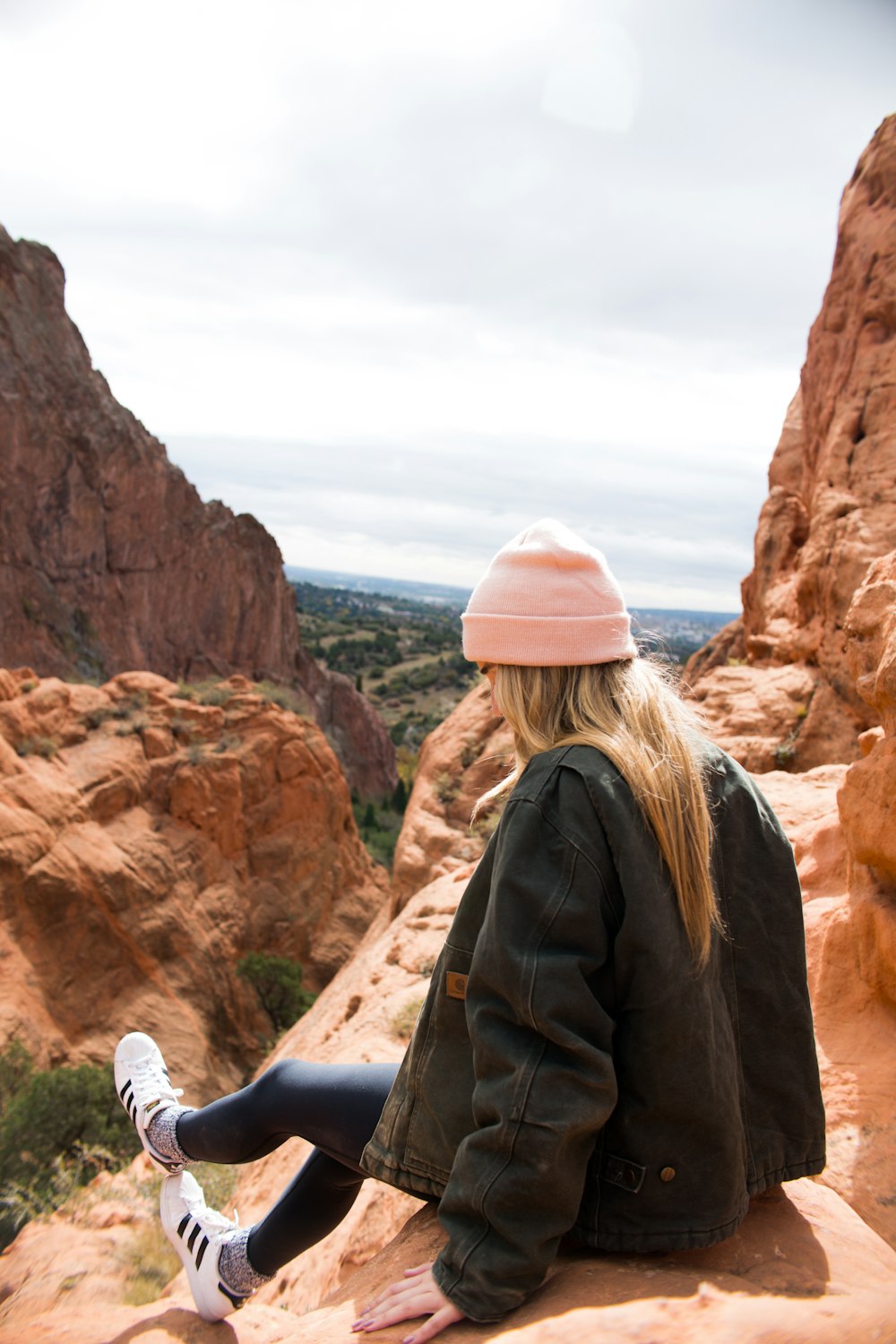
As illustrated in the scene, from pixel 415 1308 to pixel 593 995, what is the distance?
64 cm

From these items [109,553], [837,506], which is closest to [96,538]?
[109,553]

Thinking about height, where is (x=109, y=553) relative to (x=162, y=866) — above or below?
above

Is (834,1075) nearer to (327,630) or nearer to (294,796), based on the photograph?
(294,796)

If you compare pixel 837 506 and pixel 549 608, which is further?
pixel 837 506

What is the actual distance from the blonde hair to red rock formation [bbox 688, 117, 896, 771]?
5925 mm

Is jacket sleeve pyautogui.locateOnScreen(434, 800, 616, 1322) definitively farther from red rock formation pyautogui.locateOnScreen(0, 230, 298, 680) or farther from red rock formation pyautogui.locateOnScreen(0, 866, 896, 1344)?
red rock formation pyautogui.locateOnScreen(0, 230, 298, 680)

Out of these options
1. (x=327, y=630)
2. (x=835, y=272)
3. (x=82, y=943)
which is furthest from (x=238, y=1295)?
(x=327, y=630)

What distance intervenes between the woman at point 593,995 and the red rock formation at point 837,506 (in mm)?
5883

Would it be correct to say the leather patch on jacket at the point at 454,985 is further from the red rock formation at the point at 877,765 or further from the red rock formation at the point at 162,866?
the red rock formation at the point at 162,866

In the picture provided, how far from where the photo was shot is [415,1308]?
61.3 inches

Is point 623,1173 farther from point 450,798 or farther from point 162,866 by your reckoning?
point 162,866

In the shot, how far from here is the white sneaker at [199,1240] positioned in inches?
94.7

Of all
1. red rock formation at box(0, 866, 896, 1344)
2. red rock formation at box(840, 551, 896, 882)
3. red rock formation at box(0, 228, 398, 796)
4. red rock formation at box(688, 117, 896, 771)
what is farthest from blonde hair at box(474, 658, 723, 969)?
red rock formation at box(0, 228, 398, 796)

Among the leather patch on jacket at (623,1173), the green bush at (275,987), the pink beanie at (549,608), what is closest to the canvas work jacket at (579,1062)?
the leather patch on jacket at (623,1173)
